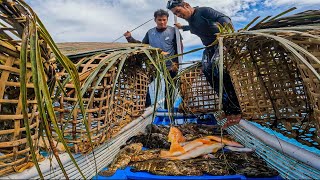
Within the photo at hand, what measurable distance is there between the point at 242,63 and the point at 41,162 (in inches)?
71.9

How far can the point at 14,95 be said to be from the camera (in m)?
1.25

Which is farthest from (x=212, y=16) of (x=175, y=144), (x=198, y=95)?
(x=175, y=144)

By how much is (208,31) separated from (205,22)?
5.0 inches

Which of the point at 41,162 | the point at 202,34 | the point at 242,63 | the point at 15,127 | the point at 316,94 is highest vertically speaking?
the point at 202,34

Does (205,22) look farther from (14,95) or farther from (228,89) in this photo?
(14,95)

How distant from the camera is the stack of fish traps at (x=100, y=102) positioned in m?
1.70

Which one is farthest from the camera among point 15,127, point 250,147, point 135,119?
point 135,119

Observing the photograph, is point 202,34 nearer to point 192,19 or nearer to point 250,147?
point 192,19

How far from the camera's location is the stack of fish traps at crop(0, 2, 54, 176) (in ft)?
3.38

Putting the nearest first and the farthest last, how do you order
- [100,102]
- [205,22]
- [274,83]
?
1. [100,102]
2. [274,83]
3. [205,22]

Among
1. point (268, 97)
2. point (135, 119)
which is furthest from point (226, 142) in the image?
point (135, 119)

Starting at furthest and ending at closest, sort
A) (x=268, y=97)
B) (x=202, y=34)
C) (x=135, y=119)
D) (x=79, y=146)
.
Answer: (x=202, y=34) → (x=135, y=119) → (x=268, y=97) → (x=79, y=146)

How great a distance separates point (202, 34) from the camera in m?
3.81

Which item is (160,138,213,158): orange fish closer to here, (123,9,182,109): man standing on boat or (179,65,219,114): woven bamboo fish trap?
(179,65,219,114): woven bamboo fish trap
